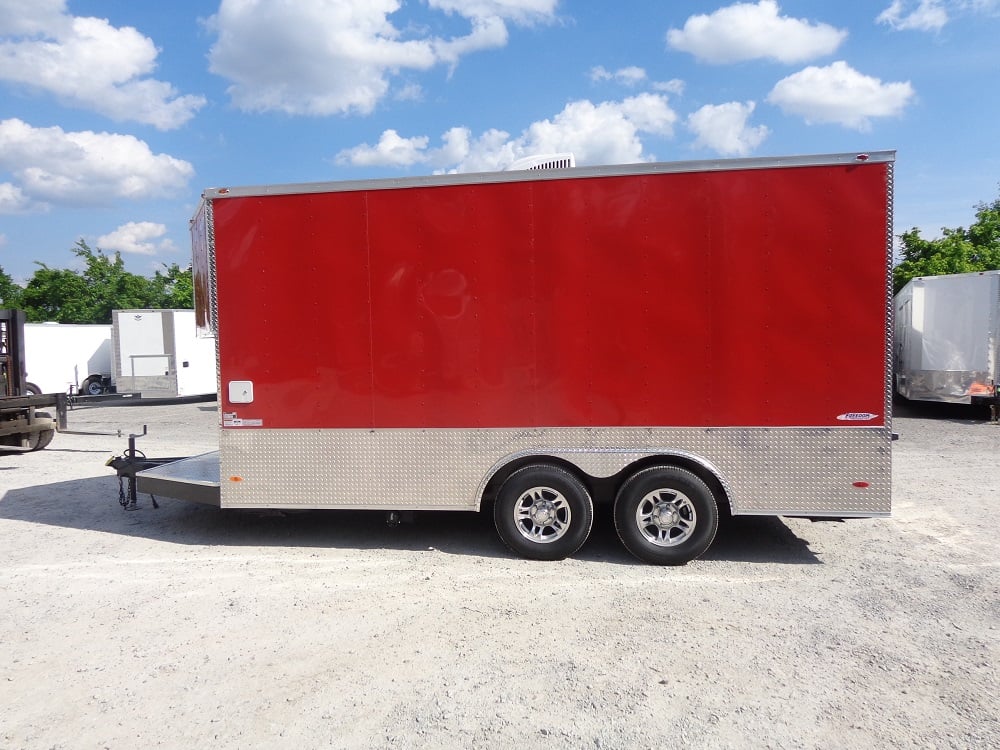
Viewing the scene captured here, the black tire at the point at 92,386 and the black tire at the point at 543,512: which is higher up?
the black tire at the point at 92,386

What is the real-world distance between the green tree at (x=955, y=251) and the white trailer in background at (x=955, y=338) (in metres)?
11.5

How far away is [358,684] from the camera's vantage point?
3.59 metres

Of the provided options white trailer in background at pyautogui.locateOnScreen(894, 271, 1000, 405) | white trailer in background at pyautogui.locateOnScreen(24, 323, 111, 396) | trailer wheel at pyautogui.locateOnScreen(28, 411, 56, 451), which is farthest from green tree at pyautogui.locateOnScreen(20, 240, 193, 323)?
white trailer in background at pyautogui.locateOnScreen(894, 271, 1000, 405)

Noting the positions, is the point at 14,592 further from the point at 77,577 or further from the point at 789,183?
the point at 789,183

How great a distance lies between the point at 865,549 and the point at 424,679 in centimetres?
426

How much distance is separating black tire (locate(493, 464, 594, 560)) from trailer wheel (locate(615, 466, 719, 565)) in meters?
0.34

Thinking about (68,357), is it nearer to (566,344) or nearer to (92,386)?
(92,386)

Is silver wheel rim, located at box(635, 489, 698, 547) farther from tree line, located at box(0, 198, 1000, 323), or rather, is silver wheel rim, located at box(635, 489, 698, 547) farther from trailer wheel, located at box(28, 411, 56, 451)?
tree line, located at box(0, 198, 1000, 323)

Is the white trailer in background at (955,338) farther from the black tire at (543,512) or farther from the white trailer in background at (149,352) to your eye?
the white trailer in background at (149,352)

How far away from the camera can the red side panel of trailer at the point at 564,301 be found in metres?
5.18

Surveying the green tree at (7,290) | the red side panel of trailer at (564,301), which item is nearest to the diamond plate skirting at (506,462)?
the red side panel of trailer at (564,301)

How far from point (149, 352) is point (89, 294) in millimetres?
24938

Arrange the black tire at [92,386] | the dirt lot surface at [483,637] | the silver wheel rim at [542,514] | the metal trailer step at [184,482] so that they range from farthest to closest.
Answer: the black tire at [92,386] → the metal trailer step at [184,482] → the silver wheel rim at [542,514] → the dirt lot surface at [483,637]

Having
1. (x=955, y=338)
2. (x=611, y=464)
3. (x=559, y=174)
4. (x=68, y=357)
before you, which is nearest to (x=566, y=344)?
(x=611, y=464)
